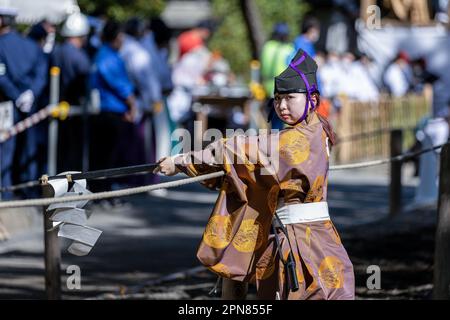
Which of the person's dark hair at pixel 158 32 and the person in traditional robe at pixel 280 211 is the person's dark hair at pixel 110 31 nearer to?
the person's dark hair at pixel 158 32

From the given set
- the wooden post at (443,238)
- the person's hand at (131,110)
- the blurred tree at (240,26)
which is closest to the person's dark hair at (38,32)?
the person's hand at (131,110)

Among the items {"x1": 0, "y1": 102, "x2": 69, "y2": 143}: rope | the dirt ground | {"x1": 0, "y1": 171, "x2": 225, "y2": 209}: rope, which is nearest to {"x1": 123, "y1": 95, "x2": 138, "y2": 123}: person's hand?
the dirt ground

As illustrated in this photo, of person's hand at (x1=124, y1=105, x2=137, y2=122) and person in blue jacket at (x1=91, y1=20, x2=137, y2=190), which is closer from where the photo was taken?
person in blue jacket at (x1=91, y1=20, x2=137, y2=190)

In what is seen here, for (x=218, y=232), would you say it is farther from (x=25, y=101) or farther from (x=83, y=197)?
(x=25, y=101)

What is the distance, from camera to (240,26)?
A: 30.1 meters

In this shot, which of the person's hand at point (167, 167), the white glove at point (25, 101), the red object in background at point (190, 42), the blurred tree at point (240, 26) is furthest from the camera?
the blurred tree at point (240, 26)

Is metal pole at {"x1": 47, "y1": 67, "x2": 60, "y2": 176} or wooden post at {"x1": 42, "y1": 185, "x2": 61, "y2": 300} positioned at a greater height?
metal pole at {"x1": 47, "y1": 67, "x2": 60, "y2": 176}

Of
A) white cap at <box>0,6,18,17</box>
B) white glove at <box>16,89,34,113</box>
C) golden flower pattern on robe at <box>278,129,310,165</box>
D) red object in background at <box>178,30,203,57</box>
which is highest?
red object in background at <box>178,30,203,57</box>

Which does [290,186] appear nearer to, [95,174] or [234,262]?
[234,262]

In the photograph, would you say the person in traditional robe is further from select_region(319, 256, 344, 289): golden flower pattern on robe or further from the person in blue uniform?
the person in blue uniform

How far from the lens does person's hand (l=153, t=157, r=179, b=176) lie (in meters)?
6.26

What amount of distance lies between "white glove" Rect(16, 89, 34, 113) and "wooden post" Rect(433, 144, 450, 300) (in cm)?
574

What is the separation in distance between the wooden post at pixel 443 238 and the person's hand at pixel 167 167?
2088 mm

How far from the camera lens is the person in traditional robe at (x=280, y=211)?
244 inches
